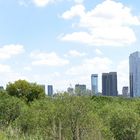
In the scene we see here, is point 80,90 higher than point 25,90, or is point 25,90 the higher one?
Answer: point 25,90

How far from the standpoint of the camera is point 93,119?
30969 millimetres

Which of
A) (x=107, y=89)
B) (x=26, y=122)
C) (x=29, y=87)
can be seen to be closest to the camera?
(x=26, y=122)

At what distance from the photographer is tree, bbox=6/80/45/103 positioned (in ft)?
Result: 255

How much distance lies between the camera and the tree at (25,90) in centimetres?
7769

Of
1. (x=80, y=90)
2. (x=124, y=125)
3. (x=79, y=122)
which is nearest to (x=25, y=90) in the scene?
(x=124, y=125)

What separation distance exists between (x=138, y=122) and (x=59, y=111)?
8.40 meters

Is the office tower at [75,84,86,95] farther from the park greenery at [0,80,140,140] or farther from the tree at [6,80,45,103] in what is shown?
the tree at [6,80,45,103]

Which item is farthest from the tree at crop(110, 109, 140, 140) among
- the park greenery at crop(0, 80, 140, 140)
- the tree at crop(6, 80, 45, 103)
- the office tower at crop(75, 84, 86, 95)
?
the tree at crop(6, 80, 45, 103)

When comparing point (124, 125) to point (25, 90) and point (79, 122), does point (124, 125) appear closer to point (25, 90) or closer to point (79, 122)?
point (79, 122)

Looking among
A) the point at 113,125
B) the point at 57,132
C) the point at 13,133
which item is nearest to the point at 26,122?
the point at 13,133

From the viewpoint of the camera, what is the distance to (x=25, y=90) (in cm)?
7831

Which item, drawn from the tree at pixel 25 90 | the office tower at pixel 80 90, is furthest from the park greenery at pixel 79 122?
the tree at pixel 25 90

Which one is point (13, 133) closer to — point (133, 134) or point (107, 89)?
point (133, 134)

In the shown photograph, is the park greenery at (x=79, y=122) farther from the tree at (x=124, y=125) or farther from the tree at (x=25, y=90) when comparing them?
the tree at (x=25, y=90)
